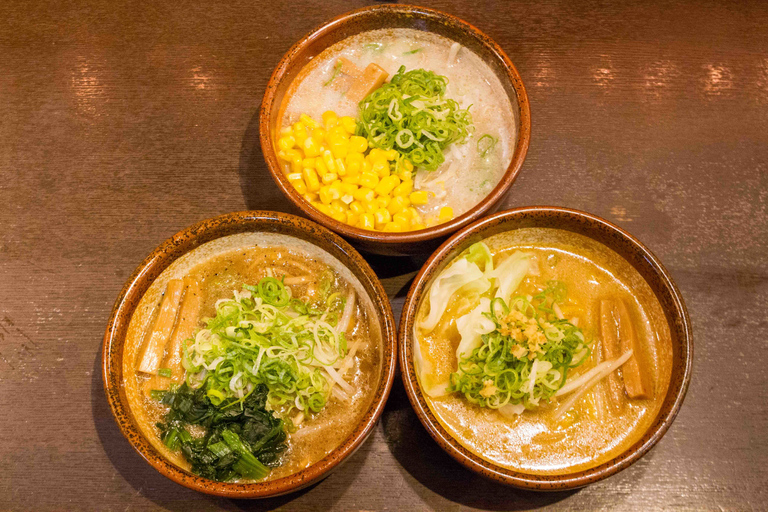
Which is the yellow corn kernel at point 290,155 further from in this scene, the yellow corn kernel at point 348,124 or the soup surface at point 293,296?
the soup surface at point 293,296

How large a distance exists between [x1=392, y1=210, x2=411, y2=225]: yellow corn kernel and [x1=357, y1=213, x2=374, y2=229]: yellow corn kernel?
100 mm

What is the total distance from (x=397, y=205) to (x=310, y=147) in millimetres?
461

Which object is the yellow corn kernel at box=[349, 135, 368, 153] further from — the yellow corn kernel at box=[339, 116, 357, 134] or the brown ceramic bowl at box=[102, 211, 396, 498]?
the brown ceramic bowl at box=[102, 211, 396, 498]

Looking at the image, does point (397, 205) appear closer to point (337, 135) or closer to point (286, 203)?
point (337, 135)

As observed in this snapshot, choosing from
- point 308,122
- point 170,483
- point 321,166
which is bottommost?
point 170,483

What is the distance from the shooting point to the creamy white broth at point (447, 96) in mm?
2369

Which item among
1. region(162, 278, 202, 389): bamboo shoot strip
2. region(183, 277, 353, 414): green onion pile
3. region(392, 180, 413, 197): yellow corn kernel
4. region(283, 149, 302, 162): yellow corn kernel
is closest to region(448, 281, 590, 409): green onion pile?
region(183, 277, 353, 414): green onion pile

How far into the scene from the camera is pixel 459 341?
6.61ft

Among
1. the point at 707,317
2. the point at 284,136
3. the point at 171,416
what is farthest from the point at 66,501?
the point at 707,317

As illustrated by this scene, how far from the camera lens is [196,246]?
2.02 m

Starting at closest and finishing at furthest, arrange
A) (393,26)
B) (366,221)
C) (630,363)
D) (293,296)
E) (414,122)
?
(630,363)
(293,296)
(366,221)
(414,122)
(393,26)

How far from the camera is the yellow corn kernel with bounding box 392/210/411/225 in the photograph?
2264mm

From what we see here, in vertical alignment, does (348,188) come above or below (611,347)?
above

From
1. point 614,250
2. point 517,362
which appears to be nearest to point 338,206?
point 517,362
